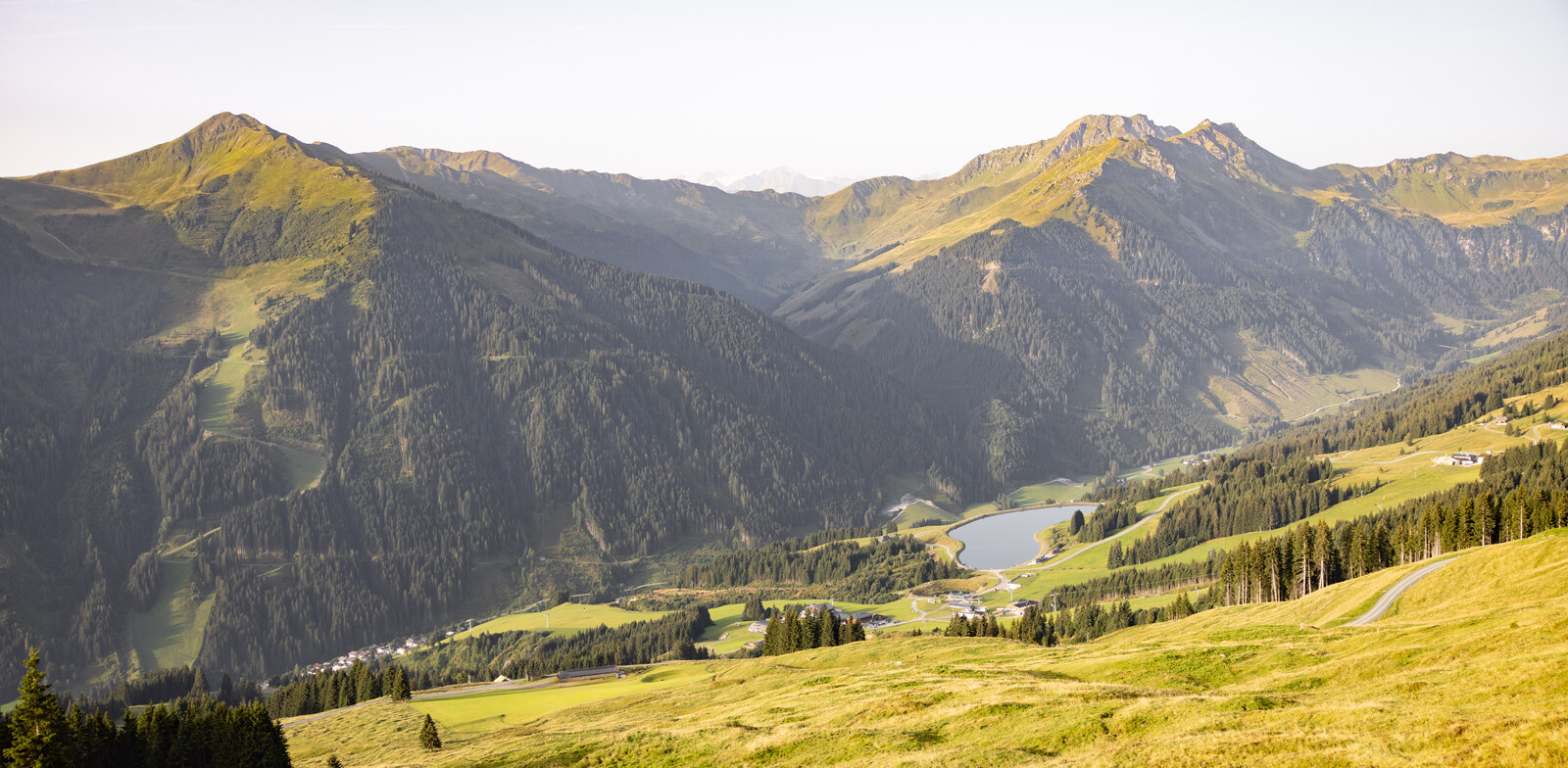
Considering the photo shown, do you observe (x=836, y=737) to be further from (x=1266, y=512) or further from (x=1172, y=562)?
(x=1266, y=512)

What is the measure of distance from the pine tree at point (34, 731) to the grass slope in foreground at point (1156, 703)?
22111 mm

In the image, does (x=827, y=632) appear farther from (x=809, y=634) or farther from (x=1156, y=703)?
(x=1156, y=703)

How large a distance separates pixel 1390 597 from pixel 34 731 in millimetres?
94033

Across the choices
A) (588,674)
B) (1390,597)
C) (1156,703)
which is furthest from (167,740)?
(1390,597)

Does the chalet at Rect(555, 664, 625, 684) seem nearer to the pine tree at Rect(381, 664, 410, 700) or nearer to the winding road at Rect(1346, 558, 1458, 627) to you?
the pine tree at Rect(381, 664, 410, 700)

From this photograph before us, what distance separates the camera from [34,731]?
5050cm

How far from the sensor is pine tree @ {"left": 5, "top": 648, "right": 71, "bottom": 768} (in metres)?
49.8

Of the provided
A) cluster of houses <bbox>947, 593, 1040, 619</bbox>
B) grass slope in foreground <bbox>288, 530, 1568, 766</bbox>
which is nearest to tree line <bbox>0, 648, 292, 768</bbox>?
grass slope in foreground <bbox>288, 530, 1568, 766</bbox>

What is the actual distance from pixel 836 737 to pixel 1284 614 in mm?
56709

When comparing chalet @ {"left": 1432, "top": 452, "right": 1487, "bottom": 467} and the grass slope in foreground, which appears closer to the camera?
the grass slope in foreground

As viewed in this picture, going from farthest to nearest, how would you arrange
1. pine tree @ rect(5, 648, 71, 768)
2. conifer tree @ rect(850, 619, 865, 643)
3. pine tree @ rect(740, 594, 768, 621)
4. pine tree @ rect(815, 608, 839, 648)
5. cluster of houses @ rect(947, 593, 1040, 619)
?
pine tree @ rect(740, 594, 768, 621) → cluster of houses @ rect(947, 593, 1040, 619) → pine tree @ rect(815, 608, 839, 648) → conifer tree @ rect(850, 619, 865, 643) → pine tree @ rect(5, 648, 71, 768)

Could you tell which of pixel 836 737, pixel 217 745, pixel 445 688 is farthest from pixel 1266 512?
pixel 217 745

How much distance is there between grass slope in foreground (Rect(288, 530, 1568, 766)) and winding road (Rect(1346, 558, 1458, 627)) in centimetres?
104

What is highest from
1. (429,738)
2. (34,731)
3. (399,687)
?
(34,731)
